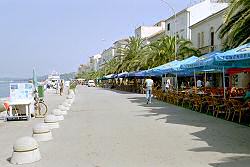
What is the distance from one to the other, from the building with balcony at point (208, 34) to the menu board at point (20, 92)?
2380 centimetres

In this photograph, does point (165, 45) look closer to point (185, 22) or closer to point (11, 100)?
point (185, 22)

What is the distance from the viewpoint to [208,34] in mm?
41219

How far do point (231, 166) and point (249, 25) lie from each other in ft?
32.0

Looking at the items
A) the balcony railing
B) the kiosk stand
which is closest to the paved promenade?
the kiosk stand

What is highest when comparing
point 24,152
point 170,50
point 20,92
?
point 170,50

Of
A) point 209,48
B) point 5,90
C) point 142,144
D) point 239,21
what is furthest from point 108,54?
point 142,144

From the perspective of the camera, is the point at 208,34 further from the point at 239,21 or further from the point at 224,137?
the point at 224,137

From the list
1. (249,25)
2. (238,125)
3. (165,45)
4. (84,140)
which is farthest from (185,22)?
(84,140)

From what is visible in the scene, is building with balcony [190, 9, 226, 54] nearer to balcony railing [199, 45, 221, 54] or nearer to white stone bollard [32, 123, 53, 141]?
balcony railing [199, 45, 221, 54]

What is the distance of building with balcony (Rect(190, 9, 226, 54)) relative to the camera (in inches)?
1512

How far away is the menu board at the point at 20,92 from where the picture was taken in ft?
55.9

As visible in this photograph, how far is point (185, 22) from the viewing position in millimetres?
51938

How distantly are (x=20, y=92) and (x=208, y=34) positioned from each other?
28.2 m

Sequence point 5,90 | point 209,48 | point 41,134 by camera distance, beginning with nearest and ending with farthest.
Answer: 1. point 41,134
2. point 209,48
3. point 5,90
